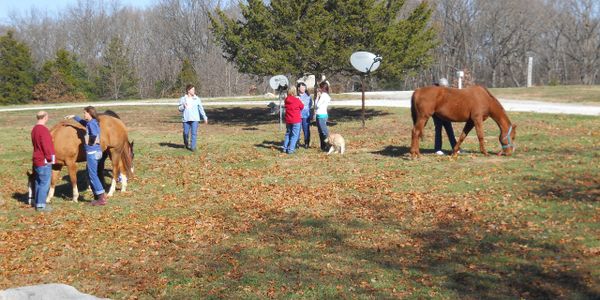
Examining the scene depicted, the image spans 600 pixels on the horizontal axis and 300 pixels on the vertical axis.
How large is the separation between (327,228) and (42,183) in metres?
5.46

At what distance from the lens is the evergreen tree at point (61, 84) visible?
5003cm

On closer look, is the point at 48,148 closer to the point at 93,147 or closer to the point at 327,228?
the point at 93,147

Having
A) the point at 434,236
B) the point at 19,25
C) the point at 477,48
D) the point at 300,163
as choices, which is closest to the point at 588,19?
the point at 477,48

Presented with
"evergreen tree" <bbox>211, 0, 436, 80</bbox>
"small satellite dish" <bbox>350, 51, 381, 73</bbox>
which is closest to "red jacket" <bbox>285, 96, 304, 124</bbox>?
"small satellite dish" <bbox>350, 51, 381, 73</bbox>

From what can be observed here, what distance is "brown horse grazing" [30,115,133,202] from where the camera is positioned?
39.2 ft

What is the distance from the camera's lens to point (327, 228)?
9.94 meters

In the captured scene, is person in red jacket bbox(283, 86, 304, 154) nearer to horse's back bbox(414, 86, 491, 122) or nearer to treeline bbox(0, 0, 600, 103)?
horse's back bbox(414, 86, 491, 122)

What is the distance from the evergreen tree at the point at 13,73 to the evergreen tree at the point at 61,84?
3.97 feet

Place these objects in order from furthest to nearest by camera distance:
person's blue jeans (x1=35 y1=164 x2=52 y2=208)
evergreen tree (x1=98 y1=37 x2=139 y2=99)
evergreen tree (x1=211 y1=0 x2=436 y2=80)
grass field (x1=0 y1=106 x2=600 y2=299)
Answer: evergreen tree (x1=98 y1=37 x2=139 y2=99)
evergreen tree (x1=211 y1=0 x2=436 y2=80)
person's blue jeans (x1=35 y1=164 x2=52 y2=208)
grass field (x1=0 y1=106 x2=600 y2=299)

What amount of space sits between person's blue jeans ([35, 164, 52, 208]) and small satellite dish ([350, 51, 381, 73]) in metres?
12.6

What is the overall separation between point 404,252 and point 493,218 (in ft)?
7.24

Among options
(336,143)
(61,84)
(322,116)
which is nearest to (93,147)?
(336,143)

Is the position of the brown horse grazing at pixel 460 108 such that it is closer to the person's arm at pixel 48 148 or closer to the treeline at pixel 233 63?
the person's arm at pixel 48 148

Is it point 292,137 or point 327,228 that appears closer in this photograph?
point 327,228
